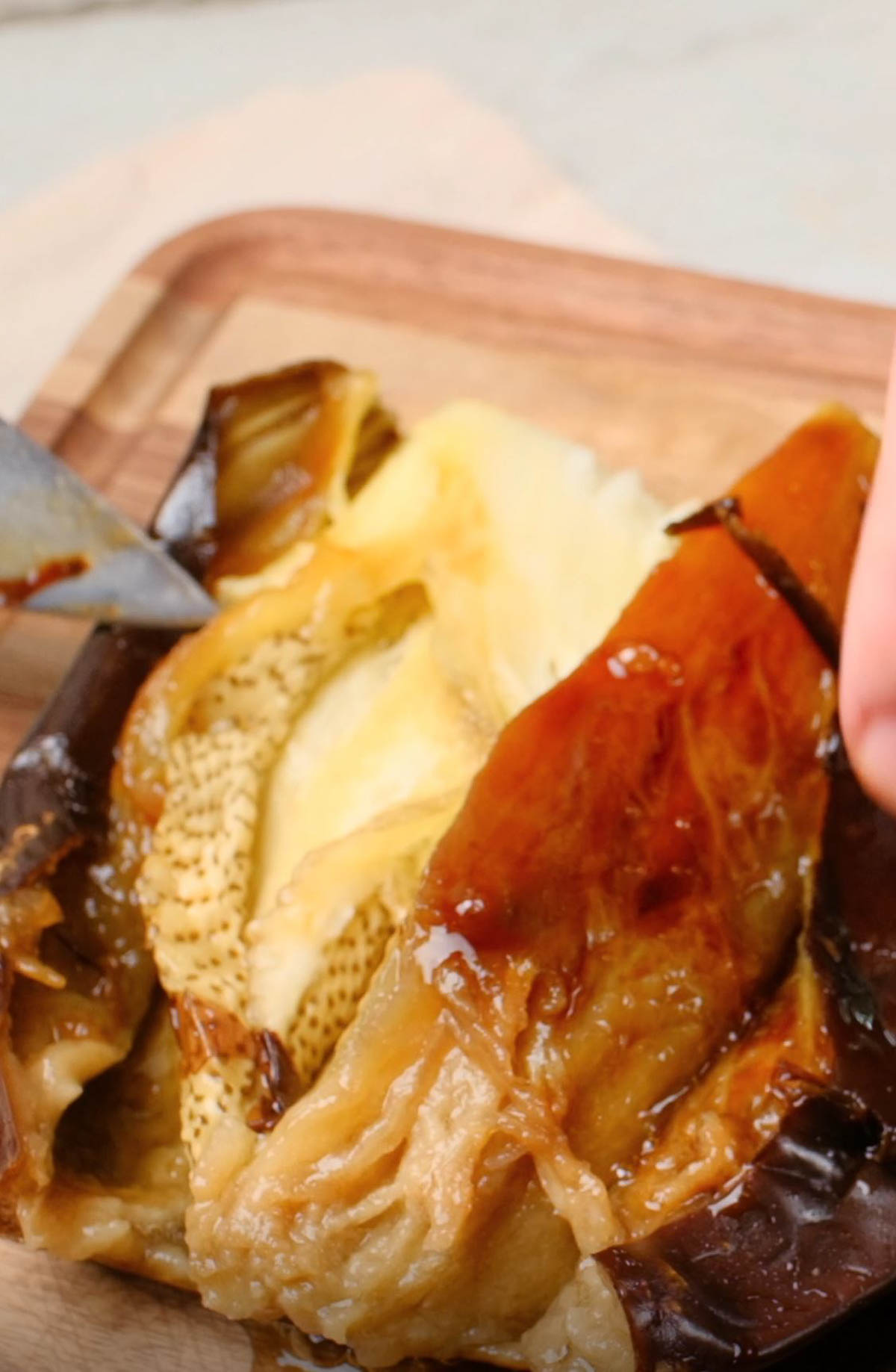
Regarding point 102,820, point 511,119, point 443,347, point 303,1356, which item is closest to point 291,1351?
point 303,1356

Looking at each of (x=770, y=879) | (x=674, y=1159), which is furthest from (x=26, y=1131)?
A: (x=770, y=879)

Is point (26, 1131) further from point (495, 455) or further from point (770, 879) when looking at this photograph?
point (495, 455)

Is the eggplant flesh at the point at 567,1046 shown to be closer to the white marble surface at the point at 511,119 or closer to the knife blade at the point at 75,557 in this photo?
the knife blade at the point at 75,557

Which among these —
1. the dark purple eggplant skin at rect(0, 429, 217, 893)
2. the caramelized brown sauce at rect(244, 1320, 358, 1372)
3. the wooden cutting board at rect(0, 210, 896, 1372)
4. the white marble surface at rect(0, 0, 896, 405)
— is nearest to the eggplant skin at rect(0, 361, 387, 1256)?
the dark purple eggplant skin at rect(0, 429, 217, 893)

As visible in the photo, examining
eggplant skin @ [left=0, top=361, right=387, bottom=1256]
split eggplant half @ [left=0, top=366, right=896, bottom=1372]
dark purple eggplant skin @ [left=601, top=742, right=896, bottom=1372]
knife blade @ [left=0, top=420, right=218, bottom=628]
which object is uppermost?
knife blade @ [left=0, top=420, right=218, bottom=628]

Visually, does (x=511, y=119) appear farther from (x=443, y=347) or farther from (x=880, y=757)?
(x=880, y=757)

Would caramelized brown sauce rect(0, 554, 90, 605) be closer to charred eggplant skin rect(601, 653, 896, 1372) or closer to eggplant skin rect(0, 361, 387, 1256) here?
eggplant skin rect(0, 361, 387, 1256)
